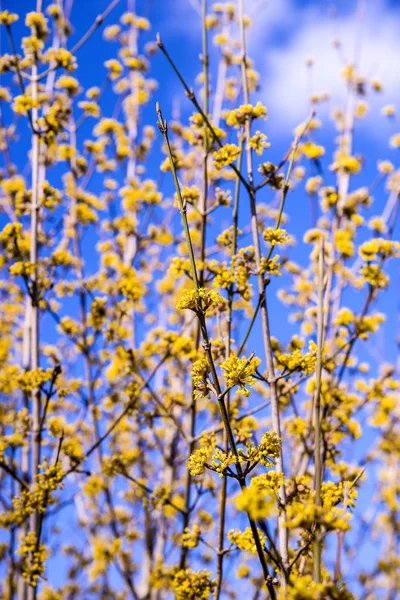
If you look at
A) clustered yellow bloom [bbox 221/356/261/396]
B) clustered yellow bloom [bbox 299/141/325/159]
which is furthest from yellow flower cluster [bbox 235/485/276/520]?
clustered yellow bloom [bbox 299/141/325/159]

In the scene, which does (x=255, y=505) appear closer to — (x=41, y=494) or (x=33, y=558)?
(x=41, y=494)

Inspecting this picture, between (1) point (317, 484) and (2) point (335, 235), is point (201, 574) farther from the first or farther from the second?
(2) point (335, 235)

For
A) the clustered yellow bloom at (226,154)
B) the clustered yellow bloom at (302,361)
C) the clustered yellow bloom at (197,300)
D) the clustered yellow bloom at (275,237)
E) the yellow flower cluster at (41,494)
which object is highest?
the clustered yellow bloom at (226,154)

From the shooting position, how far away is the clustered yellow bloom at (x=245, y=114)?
11.2 ft

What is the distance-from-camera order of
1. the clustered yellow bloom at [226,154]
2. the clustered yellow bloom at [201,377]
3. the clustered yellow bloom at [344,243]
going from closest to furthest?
1. the clustered yellow bloom at [201,377]
2. the clustered yellow bloom at [226,154]
3. the clustered yellow bloom at [344,243]

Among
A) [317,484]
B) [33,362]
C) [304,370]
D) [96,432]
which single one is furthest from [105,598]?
[317,484]

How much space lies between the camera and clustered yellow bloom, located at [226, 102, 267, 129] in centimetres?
342

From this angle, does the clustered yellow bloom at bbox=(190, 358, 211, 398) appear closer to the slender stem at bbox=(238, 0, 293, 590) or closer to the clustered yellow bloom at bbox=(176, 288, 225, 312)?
the clustered yellow bloom at bbox=(176, 288, 225, 312)

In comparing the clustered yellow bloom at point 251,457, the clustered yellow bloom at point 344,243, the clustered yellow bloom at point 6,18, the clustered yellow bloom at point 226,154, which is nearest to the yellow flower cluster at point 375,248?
the clustered yellow bloom at point 344,243

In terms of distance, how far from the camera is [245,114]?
3467mm

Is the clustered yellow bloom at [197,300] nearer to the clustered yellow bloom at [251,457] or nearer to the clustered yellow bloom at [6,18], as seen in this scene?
the clustered yellow bloom at [251,457]

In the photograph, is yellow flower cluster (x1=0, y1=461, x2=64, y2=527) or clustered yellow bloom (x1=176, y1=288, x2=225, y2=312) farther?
yellow flower cluster (x1=0, y1=461, x2=64, y2=527)

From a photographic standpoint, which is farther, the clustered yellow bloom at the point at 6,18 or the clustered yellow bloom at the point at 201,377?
the clustered yellow bloom at the point at 6,18

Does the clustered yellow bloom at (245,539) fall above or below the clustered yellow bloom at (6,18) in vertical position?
below
